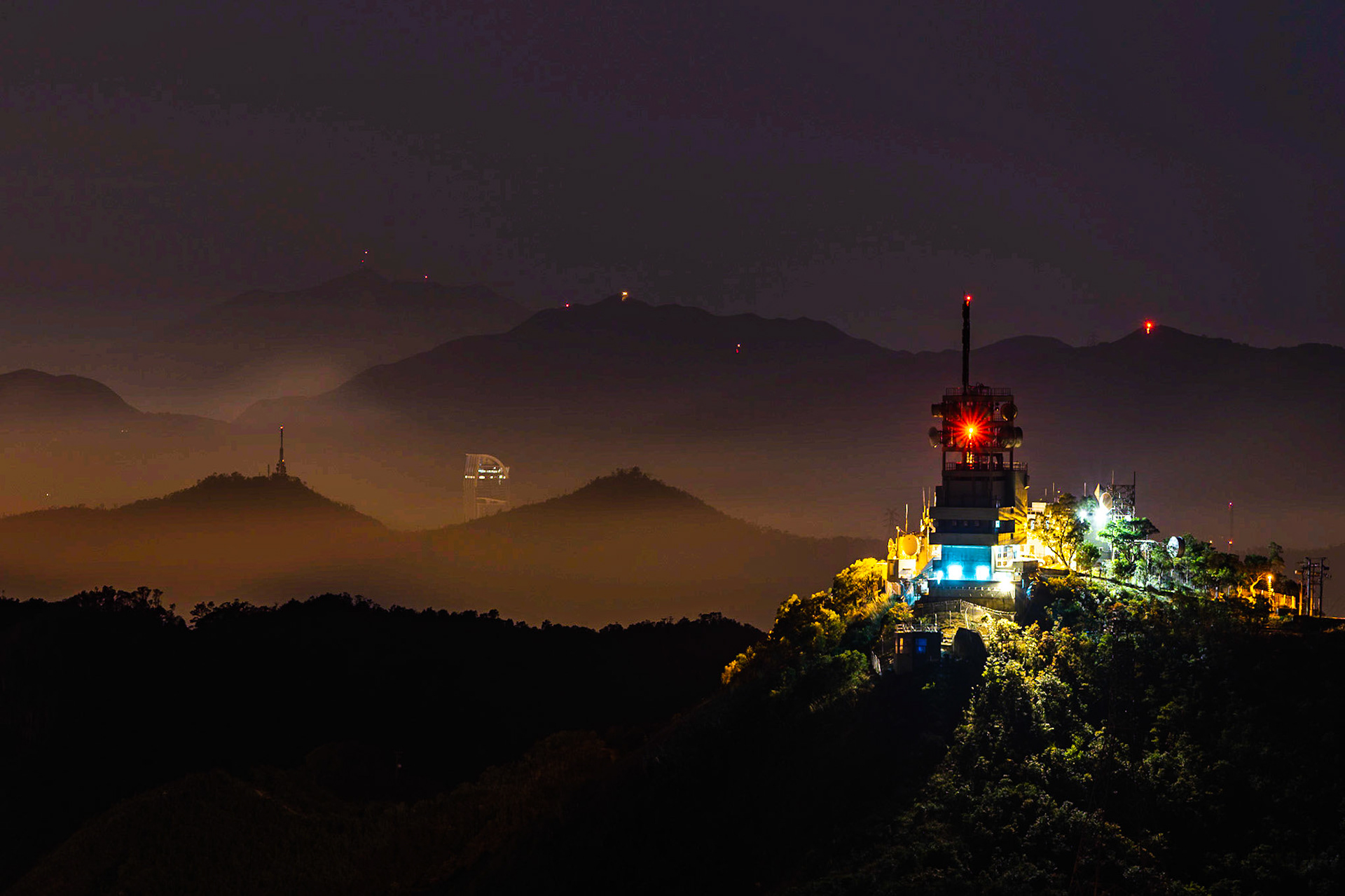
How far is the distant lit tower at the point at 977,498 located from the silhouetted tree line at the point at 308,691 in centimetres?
3234

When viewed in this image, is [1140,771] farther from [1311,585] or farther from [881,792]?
[1311,585]

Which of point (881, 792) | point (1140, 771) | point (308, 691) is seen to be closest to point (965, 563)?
point (881, 792)

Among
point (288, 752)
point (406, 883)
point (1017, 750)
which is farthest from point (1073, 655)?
point (288, 752)

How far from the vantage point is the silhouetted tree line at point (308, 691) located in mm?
101312

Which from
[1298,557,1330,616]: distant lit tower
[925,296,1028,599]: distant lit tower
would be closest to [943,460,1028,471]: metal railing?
[925,296,1028,599]: distant lit tower

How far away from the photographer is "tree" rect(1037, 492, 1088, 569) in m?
67.2

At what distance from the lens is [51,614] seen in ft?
426

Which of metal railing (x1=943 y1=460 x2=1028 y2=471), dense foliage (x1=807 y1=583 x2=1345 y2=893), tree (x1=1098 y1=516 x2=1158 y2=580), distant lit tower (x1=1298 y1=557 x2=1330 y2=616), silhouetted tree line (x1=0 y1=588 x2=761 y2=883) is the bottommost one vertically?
silhouetted tree line (x1=0 y1=588 x2=761 y2=883)

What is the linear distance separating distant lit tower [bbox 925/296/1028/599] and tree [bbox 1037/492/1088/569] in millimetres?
1430

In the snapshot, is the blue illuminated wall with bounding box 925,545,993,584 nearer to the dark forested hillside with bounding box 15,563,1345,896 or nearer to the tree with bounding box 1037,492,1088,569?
the dark forested hillside with bounding box 15,563,1345,896

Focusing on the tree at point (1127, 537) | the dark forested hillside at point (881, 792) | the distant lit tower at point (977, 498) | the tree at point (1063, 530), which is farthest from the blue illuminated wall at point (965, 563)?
the tree at point (1127, 537)

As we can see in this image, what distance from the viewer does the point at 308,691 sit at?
406 feet

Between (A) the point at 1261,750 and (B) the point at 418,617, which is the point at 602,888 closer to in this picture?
(A) the point at 1261,750

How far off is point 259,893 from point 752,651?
3017 cm
